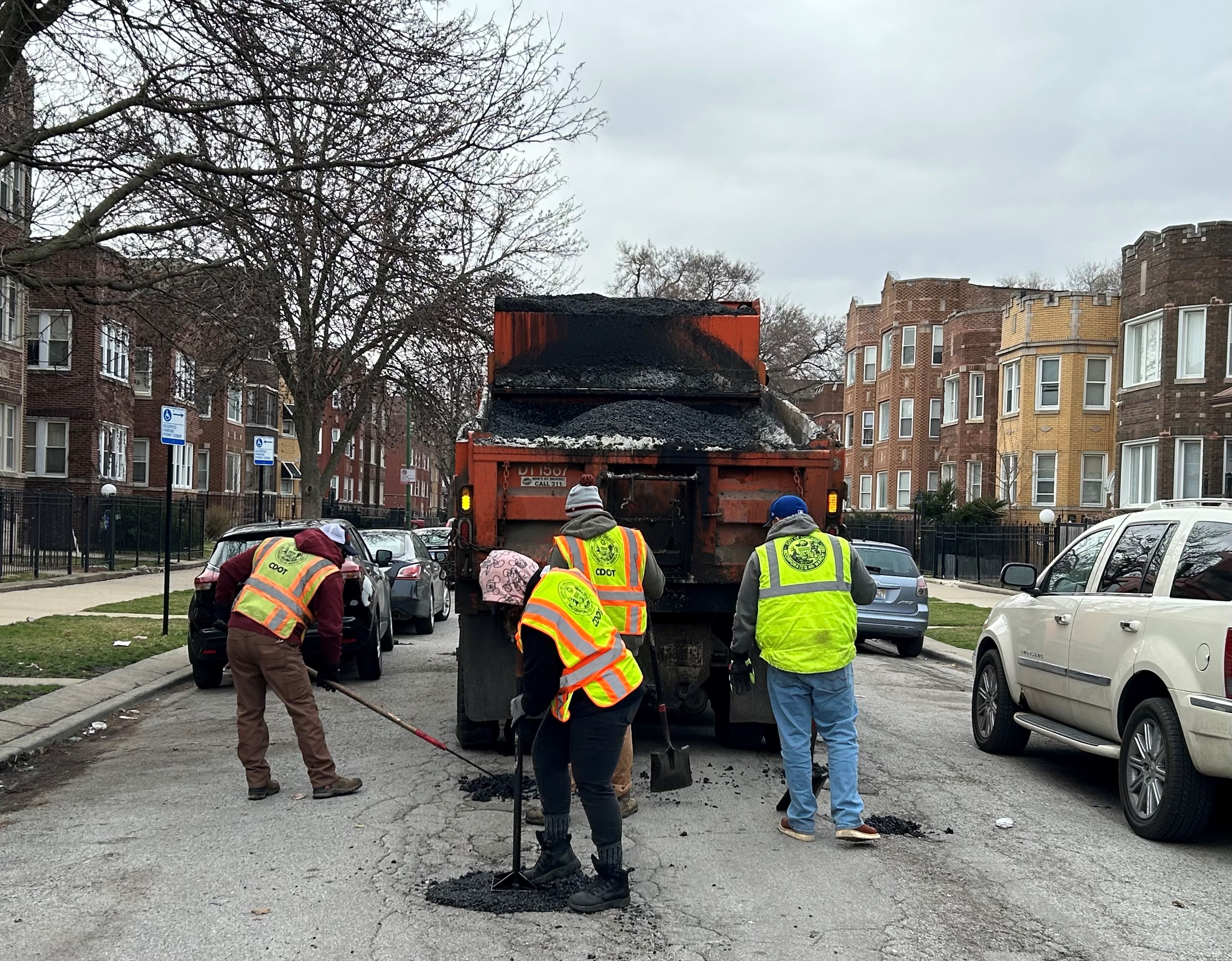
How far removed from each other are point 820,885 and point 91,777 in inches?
200

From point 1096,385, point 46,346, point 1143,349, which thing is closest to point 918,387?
point 1096,385

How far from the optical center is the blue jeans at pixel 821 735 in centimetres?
641

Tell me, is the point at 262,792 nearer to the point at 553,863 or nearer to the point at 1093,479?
the point at 553,863

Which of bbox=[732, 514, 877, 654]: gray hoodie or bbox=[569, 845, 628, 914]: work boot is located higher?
bbox=[732, 514, 877, 654]: gray hoodie

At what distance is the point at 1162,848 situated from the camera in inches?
257

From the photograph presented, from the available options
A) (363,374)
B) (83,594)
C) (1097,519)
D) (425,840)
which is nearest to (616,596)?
(425,840)

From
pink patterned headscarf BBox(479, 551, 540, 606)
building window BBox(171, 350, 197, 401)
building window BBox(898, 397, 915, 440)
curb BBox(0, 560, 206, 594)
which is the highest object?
building window BBox(898, 397, 915, 440)

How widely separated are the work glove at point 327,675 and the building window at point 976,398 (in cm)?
3899

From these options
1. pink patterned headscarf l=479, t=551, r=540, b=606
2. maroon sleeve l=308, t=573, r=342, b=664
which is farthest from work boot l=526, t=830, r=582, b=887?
maroon sleeve l=308, t=573, r=342, b=664

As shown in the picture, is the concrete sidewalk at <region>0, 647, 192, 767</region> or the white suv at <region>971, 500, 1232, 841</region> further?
the concrete sidewalk at <region>0, 647, 192, 767</region>

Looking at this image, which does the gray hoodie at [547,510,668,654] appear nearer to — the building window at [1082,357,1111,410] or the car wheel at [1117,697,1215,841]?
the car wheel at [1117,697,1215,841]

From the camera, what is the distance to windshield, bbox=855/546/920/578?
54.5 ft

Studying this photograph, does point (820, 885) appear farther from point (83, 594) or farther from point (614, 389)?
point (83, 594)

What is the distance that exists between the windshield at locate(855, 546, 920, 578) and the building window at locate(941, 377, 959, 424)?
2892 centimetres
